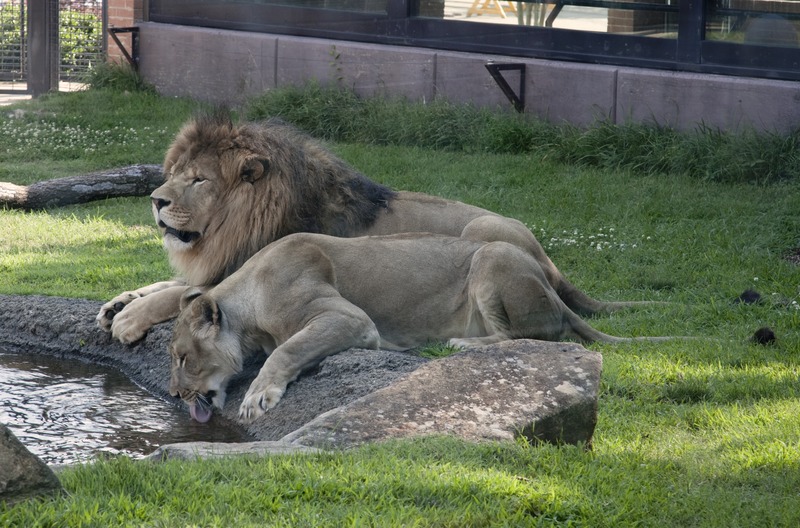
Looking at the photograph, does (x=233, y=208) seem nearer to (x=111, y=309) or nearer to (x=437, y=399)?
(x=111, y=309)

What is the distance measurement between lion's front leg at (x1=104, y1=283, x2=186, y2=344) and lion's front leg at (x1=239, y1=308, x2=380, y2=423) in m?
1.31

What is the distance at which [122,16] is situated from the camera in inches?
687

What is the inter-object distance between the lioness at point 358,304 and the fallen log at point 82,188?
18.1 ft

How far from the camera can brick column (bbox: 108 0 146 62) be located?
56.9 feet

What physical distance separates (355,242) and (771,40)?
6.90 meters

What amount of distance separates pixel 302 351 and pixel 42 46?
13651mm

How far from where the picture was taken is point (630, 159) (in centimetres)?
1194

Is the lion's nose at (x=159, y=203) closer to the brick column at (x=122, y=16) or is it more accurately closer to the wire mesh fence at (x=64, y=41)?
the brick column at (x=122, y=16)

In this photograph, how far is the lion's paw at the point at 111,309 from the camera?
23.8ft

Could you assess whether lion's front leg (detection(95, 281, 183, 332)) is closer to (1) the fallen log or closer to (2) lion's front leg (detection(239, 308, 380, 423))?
(2) lion's front leg (detection(239, 308, 380, 423))

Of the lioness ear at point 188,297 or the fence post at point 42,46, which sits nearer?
the lioness ear at point 188,297

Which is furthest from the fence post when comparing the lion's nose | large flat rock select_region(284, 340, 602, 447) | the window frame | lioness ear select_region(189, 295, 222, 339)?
large flat rock select_region(284, 340, 602, 447)

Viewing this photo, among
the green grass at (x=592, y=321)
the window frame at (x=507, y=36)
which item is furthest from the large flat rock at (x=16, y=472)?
the window frame at (x=507, y=36)

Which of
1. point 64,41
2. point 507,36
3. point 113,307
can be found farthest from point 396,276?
point 64,41
